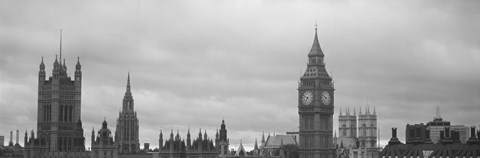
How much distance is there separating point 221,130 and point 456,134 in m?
39.1

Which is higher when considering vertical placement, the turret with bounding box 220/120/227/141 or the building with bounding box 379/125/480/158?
the turret with bounding box 220/120/227/141

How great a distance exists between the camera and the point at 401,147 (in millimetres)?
163750

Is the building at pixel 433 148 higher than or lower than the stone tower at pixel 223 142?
lower

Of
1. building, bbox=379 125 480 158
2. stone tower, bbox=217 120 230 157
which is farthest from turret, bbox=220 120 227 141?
building, bbox=379 125 480 158

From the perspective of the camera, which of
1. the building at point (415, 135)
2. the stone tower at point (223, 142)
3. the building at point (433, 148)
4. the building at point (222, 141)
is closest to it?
the building at point (433, 148)

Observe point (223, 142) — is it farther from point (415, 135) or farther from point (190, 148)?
point (415, 135)

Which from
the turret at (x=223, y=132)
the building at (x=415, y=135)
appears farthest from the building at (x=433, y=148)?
the turret at (x=223, y=132)

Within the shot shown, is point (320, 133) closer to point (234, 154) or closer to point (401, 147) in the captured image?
point (234, 154)

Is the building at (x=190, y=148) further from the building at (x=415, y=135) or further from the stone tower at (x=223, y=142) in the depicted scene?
the building at (x=415, y=135)

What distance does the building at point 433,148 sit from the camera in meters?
150

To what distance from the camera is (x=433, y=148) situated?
15500cm

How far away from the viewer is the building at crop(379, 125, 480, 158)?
492ft

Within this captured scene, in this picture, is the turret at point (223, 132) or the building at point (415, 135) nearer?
the building at point (415, 135)

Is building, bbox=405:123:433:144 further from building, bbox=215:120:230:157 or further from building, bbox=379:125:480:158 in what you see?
building, bbox=215:120:230:157
